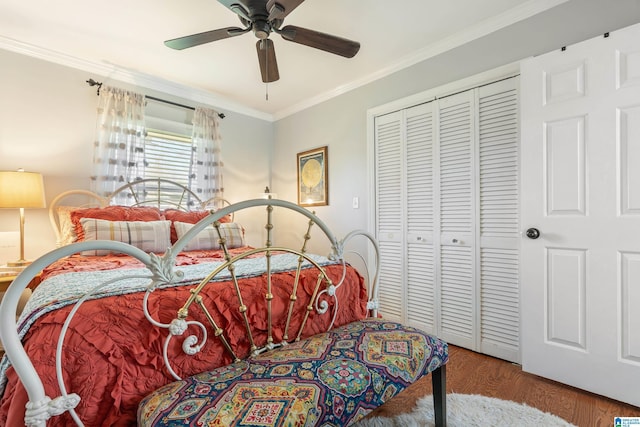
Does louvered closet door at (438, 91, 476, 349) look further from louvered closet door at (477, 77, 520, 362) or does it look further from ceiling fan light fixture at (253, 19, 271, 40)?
ceiling fan light fixture at (253, 19, 271, 40)

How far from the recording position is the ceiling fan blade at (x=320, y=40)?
6.02 ft

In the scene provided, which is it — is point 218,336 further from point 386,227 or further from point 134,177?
point 134,177

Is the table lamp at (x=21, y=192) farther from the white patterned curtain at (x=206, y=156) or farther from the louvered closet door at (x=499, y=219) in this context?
the louvered closet door at (x=499, y=219)

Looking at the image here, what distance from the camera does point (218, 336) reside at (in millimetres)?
1207

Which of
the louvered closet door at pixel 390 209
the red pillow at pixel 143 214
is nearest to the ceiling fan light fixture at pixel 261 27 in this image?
the louvered closet door at pixel 390 209

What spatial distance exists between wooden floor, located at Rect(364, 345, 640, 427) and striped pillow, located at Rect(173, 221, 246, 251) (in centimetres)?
175

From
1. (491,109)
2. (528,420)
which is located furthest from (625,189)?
(528,420)

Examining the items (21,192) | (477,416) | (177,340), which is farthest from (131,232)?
(477,416)

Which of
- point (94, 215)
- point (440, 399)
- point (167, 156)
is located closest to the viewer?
point (440, 399)

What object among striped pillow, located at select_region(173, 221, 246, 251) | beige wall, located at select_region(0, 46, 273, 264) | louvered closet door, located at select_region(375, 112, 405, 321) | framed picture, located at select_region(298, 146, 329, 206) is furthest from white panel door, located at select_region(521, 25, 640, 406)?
beige wall, located at select_region(0, 46, 273, 264)

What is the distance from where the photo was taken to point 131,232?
236 cm

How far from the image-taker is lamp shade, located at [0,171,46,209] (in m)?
2.20

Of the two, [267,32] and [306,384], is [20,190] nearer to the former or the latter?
[267,32]

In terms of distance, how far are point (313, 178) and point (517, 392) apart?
104 inches
